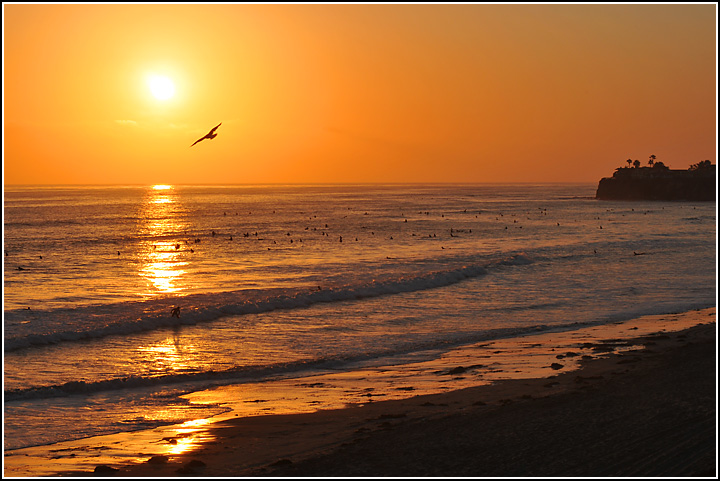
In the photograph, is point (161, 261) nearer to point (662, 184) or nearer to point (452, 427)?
point (452, 427)

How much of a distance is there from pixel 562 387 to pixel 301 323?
A: 42.8 ft

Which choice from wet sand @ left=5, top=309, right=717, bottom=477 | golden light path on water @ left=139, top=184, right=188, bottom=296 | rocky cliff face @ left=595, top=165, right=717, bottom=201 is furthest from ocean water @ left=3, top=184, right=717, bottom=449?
rocky cliff face @ left=595, top=165, right=717, bottom=201

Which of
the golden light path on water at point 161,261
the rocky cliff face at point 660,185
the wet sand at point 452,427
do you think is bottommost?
the wet sand at point 452,427

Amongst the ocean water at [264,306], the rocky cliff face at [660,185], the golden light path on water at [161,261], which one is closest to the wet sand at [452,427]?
the ocean water at [264,306]

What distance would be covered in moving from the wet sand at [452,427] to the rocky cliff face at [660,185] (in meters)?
175

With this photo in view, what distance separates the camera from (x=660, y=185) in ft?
609

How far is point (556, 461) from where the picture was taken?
11.4 m

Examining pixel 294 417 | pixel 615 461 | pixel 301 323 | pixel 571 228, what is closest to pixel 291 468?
pixel 294 417

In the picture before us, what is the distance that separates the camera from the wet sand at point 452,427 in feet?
37.7

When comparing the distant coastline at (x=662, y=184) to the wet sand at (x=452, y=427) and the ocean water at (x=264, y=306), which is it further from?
the wet sand at (x=452, y=427)

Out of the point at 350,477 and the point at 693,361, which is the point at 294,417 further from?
the point at 693,361

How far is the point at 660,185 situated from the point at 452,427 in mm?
189727

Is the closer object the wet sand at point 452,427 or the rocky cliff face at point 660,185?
the wet sand at point 452,427

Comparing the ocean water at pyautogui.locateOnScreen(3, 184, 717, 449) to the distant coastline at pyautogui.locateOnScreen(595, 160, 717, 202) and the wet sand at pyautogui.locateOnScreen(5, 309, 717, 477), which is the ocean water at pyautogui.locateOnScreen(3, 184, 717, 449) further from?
the distant coastline at pyautogui.locateOnScreen(595, 160, 717, 202)
